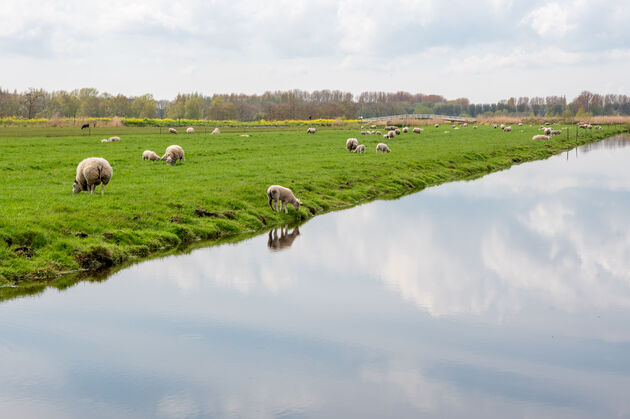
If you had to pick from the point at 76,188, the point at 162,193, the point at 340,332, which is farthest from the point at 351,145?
the point at 340,332

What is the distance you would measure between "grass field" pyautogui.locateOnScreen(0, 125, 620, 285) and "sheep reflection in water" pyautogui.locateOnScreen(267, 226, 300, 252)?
85cm

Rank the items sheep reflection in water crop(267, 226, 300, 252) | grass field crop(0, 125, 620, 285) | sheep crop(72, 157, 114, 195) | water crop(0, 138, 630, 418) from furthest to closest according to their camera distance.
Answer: sheep crop(72, 157, 114, 195), sheep reflection in water crop(267, 226, 300, 252), grass field crop(0, 125, 620, 285), water crop(0, 138, 630, 418)

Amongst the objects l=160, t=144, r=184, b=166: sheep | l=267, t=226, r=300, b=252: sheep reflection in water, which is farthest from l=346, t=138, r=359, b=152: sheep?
l=267, t=226, r=300, b=252: sheep reflection in water

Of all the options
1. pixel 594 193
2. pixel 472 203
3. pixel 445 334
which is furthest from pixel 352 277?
pixel 594 193

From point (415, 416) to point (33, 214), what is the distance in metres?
14.5

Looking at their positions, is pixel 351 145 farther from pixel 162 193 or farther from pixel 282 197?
pixel 162 193

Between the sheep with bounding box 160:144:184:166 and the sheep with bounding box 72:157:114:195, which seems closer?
the sheep with bounding box 72:157:114:195

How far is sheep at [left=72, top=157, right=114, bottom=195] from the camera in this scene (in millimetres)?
22969

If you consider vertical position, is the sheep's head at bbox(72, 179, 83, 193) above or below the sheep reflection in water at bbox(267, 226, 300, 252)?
above

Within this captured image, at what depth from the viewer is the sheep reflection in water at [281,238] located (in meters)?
20.1

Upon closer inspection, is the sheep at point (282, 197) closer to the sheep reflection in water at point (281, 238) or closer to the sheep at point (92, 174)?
the sheep reflection in water at point (281, 238)

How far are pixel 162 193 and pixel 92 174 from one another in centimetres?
271

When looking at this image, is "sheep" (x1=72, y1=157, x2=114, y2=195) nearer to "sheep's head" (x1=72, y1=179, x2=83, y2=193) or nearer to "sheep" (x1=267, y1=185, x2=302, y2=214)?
"sheep's head" (x1=72, y1=179, x2=83, y2=193)

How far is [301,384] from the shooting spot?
386 inches
